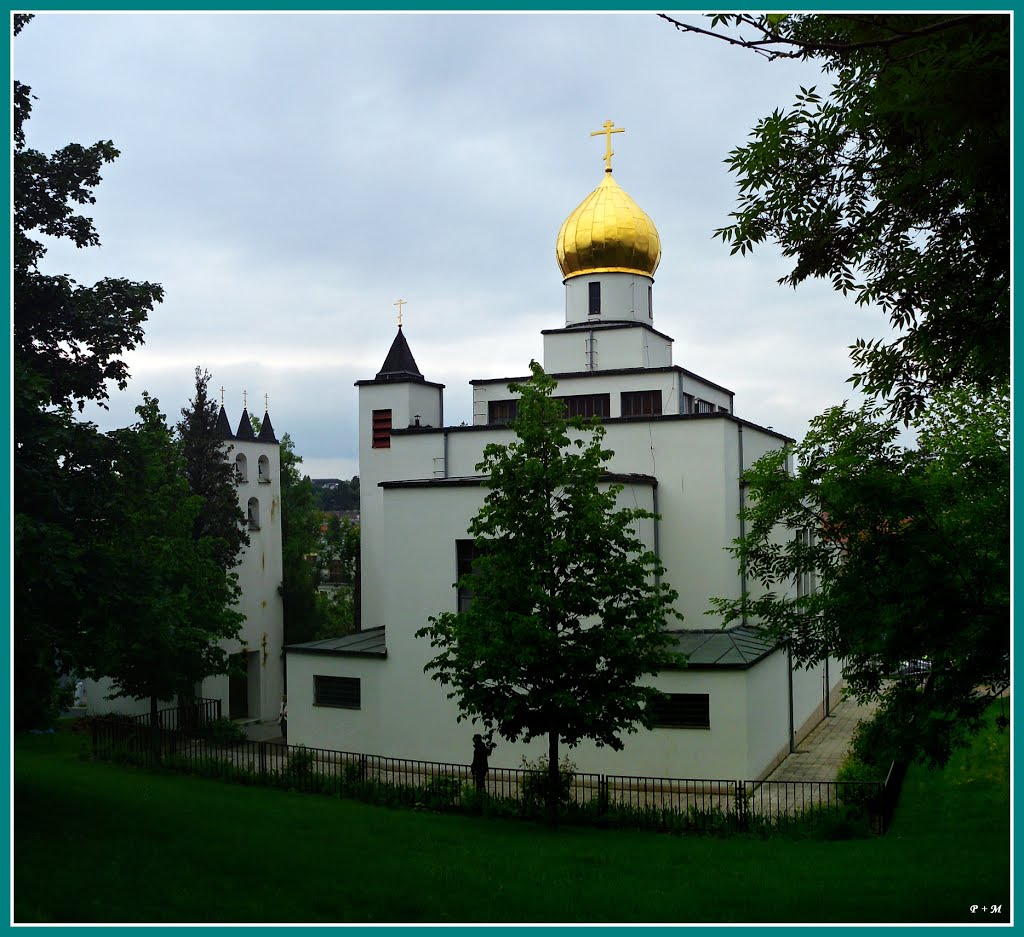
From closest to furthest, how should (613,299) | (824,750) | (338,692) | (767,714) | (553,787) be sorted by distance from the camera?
(553,787), (767,714), (338,692), (824,750), (613,299)

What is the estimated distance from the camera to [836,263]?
9820 mm

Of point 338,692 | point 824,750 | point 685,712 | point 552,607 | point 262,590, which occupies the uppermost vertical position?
point 262,590

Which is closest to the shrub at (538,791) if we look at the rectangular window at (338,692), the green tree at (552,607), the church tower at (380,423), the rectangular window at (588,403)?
the green tree at (552,607)

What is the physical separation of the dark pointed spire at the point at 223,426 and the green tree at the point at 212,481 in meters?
0.22

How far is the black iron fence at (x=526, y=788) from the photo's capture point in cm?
1561

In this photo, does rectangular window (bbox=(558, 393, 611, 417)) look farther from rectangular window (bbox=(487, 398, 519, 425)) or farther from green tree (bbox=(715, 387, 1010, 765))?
green tree (bbox=(715, 387, 1010, 765))

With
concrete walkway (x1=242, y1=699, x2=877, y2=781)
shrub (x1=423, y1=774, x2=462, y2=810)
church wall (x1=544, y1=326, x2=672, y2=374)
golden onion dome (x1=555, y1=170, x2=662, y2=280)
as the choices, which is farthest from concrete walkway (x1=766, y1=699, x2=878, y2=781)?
golden onion dome (x1=555, y1=170, x2=662, y2=280)

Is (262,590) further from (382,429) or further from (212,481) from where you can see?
(382,429)

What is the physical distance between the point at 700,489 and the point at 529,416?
9.73 meters

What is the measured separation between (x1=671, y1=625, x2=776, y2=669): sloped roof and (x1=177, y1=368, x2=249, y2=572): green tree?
14656 mm

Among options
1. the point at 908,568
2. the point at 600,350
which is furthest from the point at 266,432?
the point at 908,568

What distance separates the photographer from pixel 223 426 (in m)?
33.4

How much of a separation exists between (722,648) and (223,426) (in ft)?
65.4

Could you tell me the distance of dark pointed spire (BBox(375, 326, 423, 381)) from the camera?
101 feet
